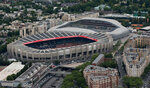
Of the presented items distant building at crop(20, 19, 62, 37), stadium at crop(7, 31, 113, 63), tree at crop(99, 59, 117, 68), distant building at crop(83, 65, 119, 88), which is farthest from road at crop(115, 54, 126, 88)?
distant building at crop(20, 19, 62, 37)

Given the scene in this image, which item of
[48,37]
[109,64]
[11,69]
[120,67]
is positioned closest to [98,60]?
[109,64]

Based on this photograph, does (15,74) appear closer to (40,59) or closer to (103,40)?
(40,59)

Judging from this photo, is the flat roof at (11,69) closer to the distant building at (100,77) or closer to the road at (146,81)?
the distant building at (100,77)

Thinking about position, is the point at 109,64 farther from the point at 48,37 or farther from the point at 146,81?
the point at 48,37

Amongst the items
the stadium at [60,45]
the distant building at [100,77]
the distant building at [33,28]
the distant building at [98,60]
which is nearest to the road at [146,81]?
the distant building at [100,77]

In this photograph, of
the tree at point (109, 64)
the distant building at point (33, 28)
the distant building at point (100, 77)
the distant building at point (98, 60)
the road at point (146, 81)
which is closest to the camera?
the distant building at point (100, 77)

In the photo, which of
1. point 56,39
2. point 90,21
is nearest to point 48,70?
point 56,39
